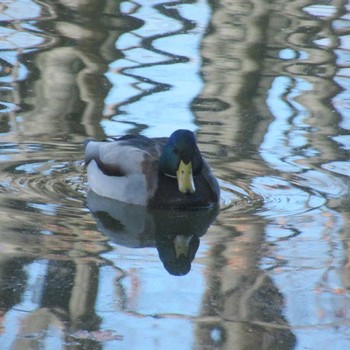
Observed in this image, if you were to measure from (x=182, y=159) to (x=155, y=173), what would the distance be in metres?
0.31

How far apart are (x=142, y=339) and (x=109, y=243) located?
1668mm

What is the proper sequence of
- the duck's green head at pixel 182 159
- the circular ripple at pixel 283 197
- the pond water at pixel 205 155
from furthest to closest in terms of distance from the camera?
the duck's green head at pixel 182 159 < the circular ripple at pixel 283 197 < the pond water at pixel 205 155

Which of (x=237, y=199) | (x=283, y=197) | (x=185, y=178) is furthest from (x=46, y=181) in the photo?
(x=283, y=197)

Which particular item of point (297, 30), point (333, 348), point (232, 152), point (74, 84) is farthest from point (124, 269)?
point (297, 30)

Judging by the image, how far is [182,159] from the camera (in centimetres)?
844

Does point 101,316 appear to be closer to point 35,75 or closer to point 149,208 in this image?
point 149,208

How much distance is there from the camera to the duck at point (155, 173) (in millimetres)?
8477

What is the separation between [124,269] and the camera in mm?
7016

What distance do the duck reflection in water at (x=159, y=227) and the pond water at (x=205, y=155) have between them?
0.06 feet

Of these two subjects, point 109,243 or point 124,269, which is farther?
point 109,243

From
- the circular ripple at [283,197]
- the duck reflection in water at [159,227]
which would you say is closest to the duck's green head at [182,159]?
the duck reflection in water at [159,227]

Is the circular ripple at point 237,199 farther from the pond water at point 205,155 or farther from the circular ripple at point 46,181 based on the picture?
the circular ripple at point 46,181

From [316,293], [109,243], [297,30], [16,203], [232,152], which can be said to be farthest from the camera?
[297,30]

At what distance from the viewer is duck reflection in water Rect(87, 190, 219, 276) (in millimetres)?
7477
